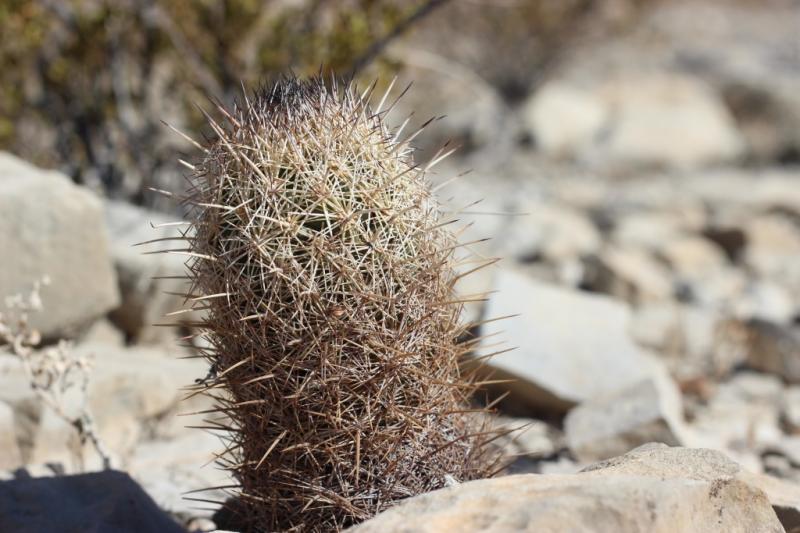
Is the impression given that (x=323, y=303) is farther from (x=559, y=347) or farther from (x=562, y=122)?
(x=562, y=122)

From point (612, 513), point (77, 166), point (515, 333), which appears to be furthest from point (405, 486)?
point (77, 166)

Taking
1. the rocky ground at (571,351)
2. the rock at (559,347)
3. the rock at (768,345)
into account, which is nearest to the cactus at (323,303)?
the rocky ground at (571,351)

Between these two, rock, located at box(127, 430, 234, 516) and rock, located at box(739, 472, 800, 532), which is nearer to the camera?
rock, located at box(739, 472, 800, 532)

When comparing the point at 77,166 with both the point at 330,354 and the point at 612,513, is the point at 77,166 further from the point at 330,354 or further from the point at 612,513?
the point at 612,513

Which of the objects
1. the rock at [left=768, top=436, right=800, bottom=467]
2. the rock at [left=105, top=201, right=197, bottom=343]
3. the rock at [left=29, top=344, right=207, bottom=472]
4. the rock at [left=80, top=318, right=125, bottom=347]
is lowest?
the rock at [left=768, top=436, right=800, bottom=467]

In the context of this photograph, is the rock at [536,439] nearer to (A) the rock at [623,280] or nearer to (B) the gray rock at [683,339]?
(B) the gray rock at [683,339]

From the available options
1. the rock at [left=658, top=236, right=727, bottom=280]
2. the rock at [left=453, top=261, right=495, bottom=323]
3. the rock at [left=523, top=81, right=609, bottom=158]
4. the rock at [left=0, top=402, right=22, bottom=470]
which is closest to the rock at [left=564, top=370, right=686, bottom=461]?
the rock at [left=453, top=261, right=495, bottom=323]

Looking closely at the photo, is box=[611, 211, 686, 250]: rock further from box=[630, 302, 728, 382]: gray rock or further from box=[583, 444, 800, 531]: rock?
box=[583, 444, 800, 531]: rock

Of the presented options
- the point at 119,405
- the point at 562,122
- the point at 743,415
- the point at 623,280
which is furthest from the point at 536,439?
the point at 562,122
